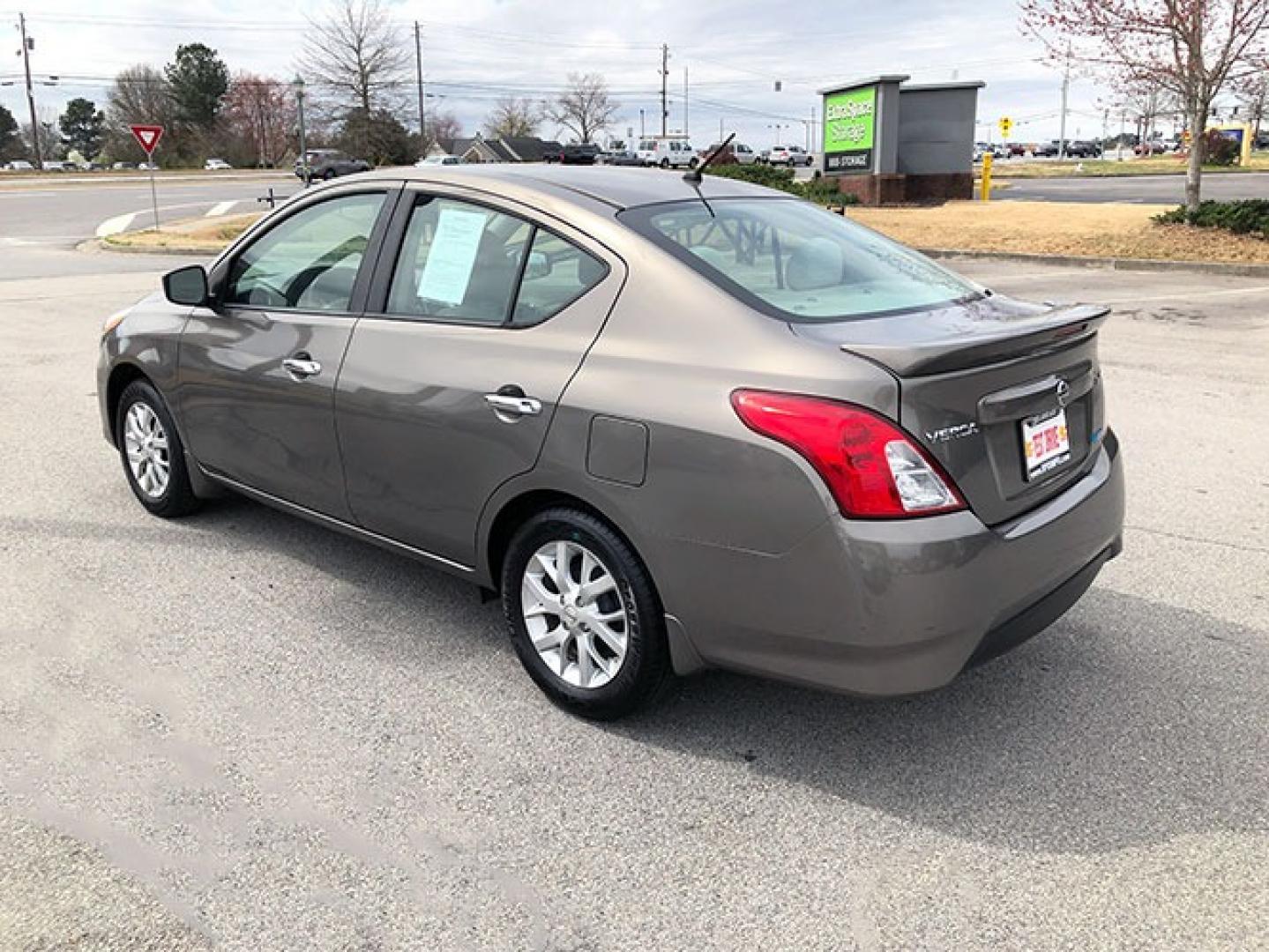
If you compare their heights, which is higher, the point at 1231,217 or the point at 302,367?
the point at 1231,217

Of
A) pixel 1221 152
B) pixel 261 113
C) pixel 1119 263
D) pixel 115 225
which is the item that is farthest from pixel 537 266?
pixel 261 113

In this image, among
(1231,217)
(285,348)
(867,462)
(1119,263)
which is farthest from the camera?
(1231,217)

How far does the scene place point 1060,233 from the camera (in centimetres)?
1859

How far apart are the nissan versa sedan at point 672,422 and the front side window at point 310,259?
1 cm

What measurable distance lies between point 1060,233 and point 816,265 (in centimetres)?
1689

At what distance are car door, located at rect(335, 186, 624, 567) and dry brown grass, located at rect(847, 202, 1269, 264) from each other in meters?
14.9

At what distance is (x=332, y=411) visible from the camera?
3836 millimetres

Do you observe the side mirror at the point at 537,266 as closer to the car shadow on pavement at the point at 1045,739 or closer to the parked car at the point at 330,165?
the car shadow on pavement at the point at 1045,739

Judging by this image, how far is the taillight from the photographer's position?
2.61 meters

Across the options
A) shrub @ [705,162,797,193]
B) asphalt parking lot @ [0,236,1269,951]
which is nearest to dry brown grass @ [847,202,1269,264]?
shrub @ [705,162,797,193]

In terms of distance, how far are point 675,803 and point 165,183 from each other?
53.9m

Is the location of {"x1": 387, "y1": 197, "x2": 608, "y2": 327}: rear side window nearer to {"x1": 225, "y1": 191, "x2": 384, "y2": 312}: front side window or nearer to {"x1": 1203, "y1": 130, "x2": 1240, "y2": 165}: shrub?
{"x1": 225, "y1": 191, "x2": 384, "y2": 312}: front side window

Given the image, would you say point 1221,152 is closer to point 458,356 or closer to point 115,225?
point 115,225

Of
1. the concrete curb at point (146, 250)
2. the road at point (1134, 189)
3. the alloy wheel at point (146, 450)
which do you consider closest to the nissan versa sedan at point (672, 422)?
the alloy wheel at point (146, 450)
